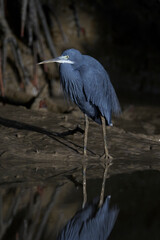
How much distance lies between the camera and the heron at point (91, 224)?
117 inches

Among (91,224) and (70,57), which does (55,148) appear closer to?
(70,57)

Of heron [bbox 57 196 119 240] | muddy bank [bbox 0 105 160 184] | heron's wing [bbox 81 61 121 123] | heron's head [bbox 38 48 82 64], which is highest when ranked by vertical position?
heron's head [bbox 38 48 82 64]

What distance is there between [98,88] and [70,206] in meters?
1.72

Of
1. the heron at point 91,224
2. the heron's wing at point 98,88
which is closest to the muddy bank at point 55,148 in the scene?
the heron's wing at point 98,88

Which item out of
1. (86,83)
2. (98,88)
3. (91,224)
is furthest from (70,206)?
(98,88)

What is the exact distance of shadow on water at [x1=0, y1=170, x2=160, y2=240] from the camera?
2.92m

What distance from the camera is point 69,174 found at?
4.24 metres

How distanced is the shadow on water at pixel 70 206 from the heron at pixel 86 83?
59 centimetres

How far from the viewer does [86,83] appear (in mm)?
4723

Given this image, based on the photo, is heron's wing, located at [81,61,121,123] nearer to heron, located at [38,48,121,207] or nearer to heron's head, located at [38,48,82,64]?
heron, located at [38,48,121,207]

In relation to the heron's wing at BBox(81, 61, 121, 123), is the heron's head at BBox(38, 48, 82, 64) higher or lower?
higher

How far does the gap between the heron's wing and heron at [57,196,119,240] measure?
160cm

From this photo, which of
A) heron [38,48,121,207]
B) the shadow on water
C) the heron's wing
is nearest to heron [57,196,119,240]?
the shadow on water

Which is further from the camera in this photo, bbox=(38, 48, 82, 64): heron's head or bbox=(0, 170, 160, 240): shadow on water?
bbox=(38, 48, 82, 64): heron's head
